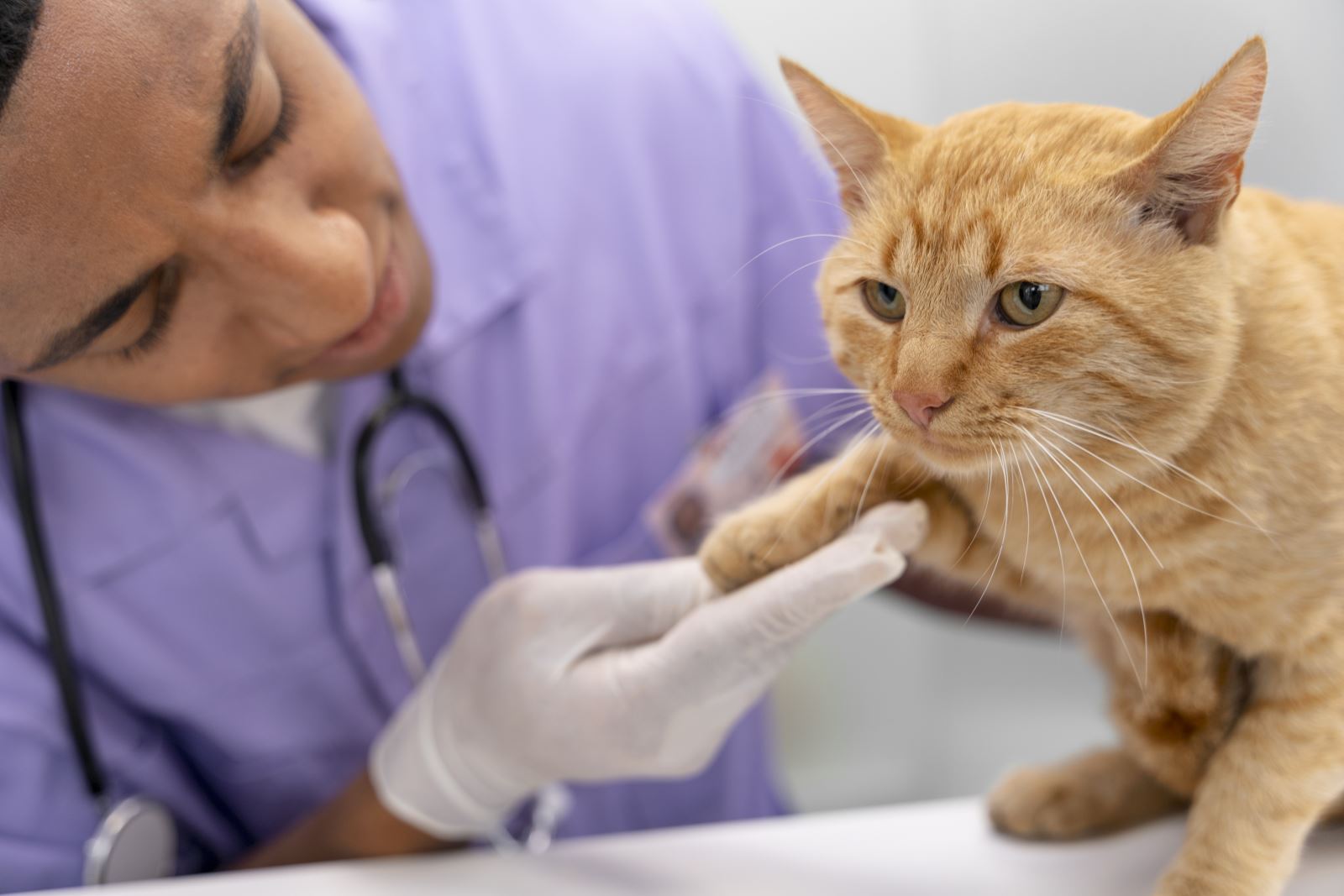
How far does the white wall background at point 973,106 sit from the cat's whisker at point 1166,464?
0.56 feet

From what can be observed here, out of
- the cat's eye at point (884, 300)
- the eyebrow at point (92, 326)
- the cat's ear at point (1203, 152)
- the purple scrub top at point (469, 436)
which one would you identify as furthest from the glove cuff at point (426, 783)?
the cat's ear at point (1203, 152)

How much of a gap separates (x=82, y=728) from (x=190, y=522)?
0.62ft

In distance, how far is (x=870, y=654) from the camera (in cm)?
132

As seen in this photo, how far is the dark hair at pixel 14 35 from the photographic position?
522 millimetres

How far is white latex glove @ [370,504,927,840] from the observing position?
68cm

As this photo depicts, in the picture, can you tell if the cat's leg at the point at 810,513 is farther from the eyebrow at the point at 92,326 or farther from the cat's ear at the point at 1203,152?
the eyebrow at the point at 92,326

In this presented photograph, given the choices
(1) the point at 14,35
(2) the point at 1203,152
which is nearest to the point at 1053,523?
(2) the point at 1203,152

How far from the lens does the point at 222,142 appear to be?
617 millimetres

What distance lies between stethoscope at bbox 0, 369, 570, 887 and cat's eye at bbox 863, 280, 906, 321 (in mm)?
407

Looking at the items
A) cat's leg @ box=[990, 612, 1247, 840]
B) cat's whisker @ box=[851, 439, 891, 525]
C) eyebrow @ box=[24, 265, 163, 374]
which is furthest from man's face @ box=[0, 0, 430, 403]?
cat's leg @ box=[990, 612, 1247, 840]

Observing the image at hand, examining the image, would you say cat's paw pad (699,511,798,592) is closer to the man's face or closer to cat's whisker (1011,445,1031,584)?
cat's whisker (1011,445,1031,584)

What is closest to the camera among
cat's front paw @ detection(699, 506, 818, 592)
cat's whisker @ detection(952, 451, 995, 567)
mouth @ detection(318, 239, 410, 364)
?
cat's whisker @ detection(952, 451, 995, 567)

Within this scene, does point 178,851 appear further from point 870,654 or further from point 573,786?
point 870,654

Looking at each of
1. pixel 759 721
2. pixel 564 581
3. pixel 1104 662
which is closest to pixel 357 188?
pixel 564 581
